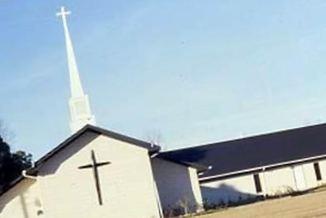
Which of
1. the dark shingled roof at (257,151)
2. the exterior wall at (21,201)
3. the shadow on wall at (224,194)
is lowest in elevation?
the shadow on wall at (224,194)

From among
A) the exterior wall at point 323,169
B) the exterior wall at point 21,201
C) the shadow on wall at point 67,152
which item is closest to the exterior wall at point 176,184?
the shadow on wall at point 67,152

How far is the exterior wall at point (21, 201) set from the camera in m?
34.8

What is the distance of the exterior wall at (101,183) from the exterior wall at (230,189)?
11.0m

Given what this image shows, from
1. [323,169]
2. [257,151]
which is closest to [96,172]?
[257,151]

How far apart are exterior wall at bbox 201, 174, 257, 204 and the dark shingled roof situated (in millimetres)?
537

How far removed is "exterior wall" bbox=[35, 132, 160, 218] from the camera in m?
32.4

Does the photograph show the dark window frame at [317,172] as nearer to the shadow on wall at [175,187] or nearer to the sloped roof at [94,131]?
the shadow on wall at [175,187]

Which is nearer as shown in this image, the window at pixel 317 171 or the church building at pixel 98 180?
the church building at pixel 98 180

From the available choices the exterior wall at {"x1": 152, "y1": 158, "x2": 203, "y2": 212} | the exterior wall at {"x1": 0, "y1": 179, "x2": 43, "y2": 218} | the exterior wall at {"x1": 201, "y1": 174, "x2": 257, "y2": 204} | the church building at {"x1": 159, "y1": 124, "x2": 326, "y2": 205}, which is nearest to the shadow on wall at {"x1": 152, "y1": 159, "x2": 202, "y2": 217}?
the exterior wall at {"x1": 152, "y1": 158, "x2": 203, "y2": 212}

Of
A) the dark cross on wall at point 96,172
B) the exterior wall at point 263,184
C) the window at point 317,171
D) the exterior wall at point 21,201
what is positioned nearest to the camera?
the dark cross on wall at point 96,172

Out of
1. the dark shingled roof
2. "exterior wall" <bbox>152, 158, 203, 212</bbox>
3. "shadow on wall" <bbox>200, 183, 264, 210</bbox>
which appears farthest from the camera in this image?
the dark shingled roof

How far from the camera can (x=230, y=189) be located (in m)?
44.3

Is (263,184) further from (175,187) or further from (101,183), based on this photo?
(101,183)

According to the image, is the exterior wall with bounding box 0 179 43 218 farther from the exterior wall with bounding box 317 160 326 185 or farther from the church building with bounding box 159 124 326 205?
the exterior wall with bounding box 317 160 326 185
